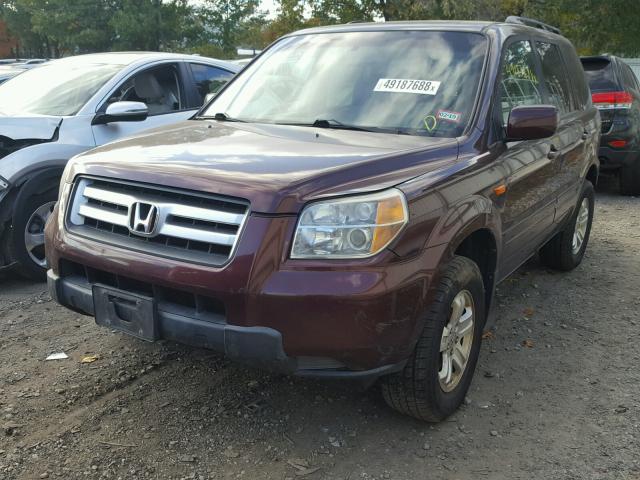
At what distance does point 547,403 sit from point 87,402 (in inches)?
92.1

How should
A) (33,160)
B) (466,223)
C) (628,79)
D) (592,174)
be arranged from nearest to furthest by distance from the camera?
1. (466,223)
2. (33,160)
3. (592,174)
4. (628,79)

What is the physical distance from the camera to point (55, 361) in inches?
150

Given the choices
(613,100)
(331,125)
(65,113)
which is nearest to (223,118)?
(331,125)

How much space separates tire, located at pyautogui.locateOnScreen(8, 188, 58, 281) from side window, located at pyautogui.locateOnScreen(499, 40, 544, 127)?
3.41 m

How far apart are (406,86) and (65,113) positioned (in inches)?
125

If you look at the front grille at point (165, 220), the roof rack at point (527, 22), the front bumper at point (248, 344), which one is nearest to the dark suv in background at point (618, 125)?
the roof rack at point (527, 22)

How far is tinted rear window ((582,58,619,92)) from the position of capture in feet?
29.4

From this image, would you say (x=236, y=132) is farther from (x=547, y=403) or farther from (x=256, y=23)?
(x=256, y=23)

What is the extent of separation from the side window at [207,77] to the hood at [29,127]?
1.58 meters

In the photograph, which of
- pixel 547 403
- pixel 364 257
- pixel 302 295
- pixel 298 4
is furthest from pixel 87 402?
pixel 298 4

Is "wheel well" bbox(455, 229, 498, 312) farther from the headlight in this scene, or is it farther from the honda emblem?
the honda emblem

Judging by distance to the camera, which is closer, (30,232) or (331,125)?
(331,125)

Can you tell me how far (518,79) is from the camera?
13.3ft

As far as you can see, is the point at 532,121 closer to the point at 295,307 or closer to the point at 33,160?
the point at 295,307
